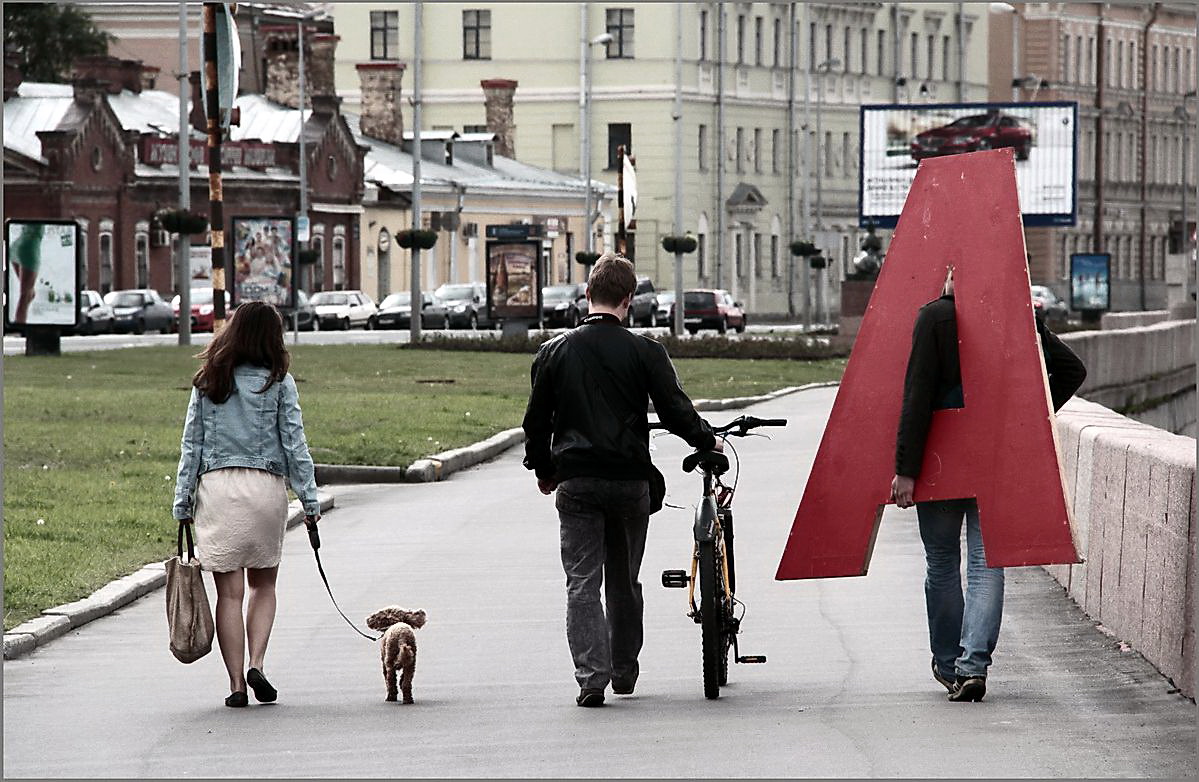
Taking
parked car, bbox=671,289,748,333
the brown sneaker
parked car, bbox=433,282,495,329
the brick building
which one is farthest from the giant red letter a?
parked car, bbox=671,289,748,333

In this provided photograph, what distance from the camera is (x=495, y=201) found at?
90938 mm

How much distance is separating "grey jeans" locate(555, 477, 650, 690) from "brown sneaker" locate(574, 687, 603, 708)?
21 mm

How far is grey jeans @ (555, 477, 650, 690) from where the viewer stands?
9.95 m

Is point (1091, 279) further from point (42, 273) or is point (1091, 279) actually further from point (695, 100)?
point (42, 273)

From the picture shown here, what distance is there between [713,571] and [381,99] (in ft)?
280

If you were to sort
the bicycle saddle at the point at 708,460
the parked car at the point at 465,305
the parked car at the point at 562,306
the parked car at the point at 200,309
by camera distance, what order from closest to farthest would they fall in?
the bicycle saddle at the point at 708,460, the parked car at the point at 200,309, the parked car at the point at 562,306, the parked car at the point at 465,305

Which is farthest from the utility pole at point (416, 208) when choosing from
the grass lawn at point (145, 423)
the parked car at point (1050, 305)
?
the parked car at point (1050, 305)

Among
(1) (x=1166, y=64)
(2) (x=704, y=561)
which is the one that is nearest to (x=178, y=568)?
(2) (x=704, y=561)

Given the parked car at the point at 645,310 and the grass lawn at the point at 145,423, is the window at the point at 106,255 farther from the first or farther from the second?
the grass lawn at the point at 145,423

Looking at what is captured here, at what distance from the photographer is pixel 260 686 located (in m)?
10.2

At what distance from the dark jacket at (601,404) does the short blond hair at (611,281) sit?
8 cm

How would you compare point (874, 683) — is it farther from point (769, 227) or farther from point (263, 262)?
point (769, 227)

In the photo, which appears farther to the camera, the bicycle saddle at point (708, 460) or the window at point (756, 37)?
the window at point (756, 37)

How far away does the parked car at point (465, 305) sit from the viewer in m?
74.6
